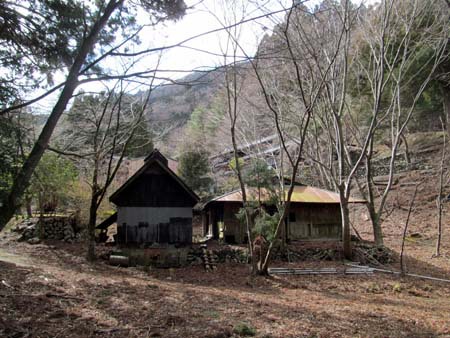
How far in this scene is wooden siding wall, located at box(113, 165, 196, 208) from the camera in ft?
51.4

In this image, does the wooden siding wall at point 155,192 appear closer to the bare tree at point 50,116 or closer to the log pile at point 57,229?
the log pile at point 57,229

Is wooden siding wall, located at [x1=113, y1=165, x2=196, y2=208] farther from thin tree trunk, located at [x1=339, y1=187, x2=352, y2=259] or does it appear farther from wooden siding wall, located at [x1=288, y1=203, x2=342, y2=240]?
thin tree trunk, located at [x1=339, y1=187, x2=352, y2=259]

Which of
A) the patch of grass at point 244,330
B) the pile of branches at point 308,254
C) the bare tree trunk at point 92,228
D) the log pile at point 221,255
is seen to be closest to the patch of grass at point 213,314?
the patch of grass at point 244,330

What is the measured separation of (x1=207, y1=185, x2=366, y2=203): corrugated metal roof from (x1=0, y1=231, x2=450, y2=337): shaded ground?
525 centimetres

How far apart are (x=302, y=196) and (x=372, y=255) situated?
4.54 meters

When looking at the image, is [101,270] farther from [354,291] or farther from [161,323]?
[354,291]

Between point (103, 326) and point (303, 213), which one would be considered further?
point (303, 213)

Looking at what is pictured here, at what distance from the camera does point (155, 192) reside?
15852 millimetres

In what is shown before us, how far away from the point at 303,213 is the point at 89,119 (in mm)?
11648

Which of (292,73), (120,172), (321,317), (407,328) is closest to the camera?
(407,328)

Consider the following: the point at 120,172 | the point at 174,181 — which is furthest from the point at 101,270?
the point at 120,172

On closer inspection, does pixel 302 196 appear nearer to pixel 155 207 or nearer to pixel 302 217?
pixel 302 217

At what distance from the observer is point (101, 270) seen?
12.0m

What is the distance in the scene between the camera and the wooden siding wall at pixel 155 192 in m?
15.7
